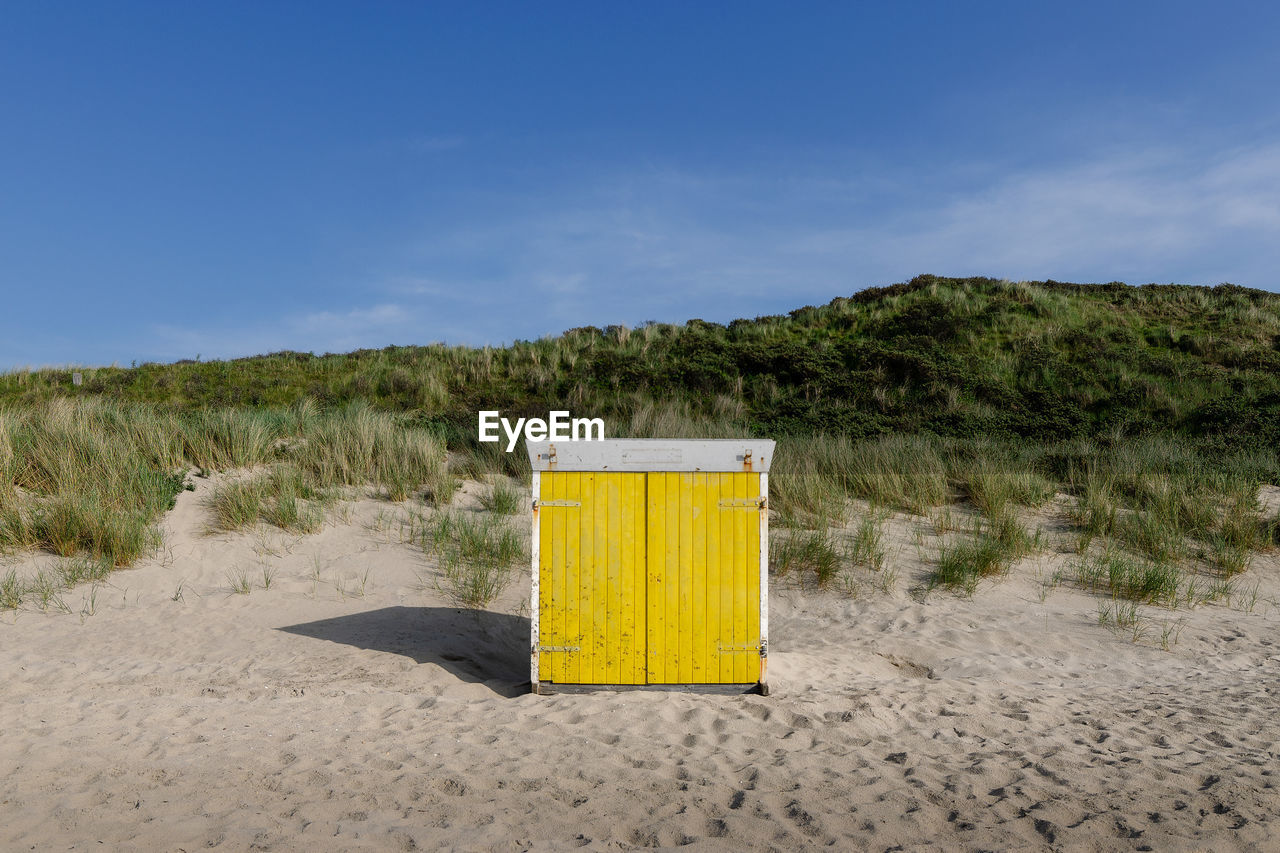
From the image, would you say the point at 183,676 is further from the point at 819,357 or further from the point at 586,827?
the point at 819,357

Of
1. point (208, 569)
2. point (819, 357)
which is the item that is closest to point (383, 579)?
point (208, 569)

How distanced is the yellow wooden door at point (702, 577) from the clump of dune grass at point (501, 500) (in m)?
6.38

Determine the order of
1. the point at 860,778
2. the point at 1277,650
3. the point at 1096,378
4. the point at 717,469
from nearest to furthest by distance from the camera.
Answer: the point at 860,778 < the point at 717,469 < the point at 1277,650 < the point at 1096,378

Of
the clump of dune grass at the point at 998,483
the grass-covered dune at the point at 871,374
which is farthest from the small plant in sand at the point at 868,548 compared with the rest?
the grass-covered dune at the point at 871,374

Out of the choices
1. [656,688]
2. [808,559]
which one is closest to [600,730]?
[656,688]

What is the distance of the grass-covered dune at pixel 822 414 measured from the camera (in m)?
11.7

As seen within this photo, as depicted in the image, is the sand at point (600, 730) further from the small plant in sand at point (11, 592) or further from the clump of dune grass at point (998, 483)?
the clump of dune grass at point (998, 483)

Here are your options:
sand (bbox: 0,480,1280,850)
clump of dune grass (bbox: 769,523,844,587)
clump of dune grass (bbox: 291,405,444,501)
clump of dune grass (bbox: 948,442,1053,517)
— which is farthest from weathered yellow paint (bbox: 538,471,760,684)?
clump of dune grass (bbox: 948,442,1053,517)

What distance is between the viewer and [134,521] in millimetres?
10383

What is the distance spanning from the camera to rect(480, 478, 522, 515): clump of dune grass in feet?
40.9

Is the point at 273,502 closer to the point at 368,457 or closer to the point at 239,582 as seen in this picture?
the point at 368,457

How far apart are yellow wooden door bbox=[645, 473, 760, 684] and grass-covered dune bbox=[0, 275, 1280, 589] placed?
458 cm

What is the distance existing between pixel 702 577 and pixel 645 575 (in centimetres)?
45

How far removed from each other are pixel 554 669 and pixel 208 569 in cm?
605
